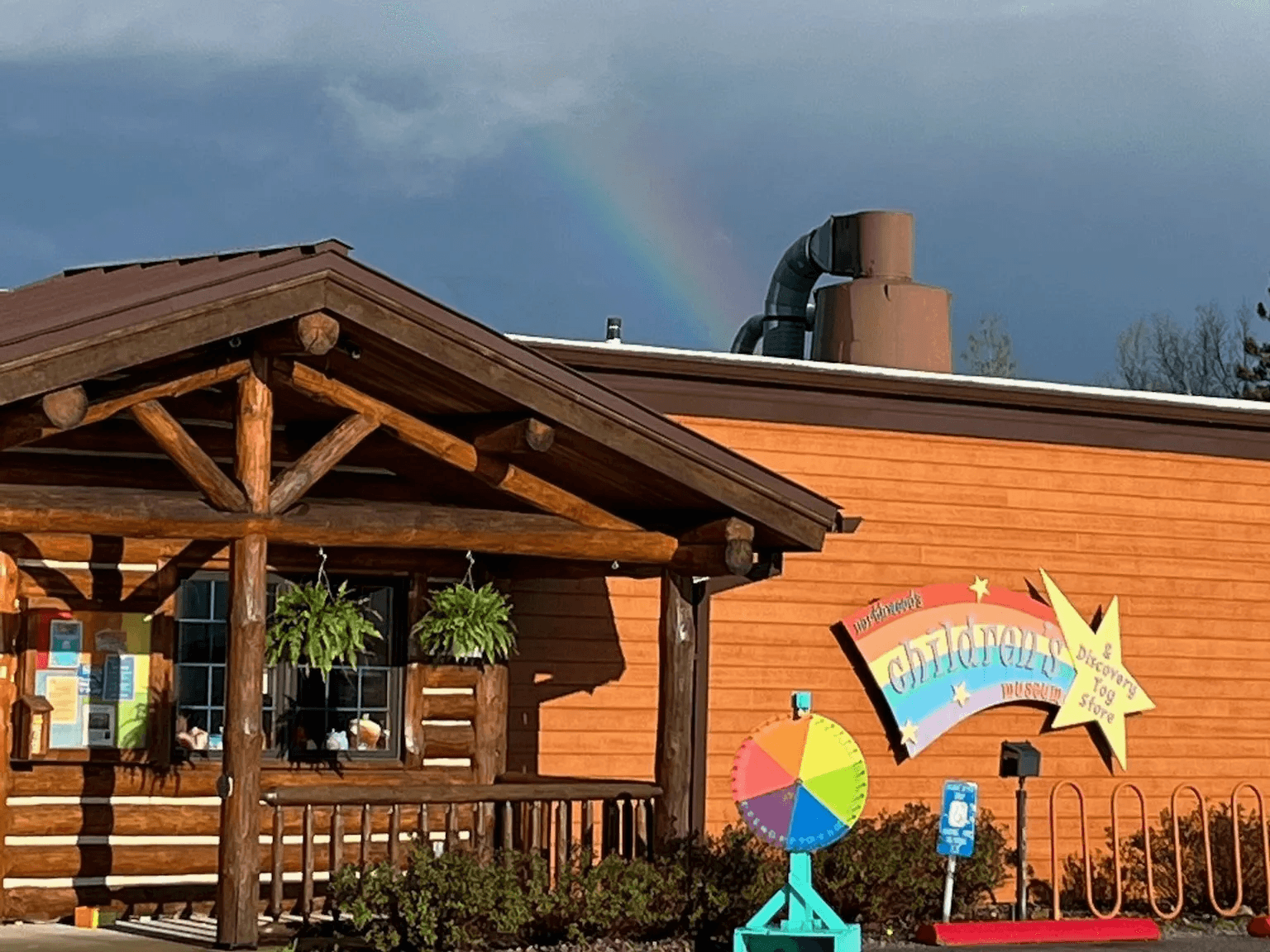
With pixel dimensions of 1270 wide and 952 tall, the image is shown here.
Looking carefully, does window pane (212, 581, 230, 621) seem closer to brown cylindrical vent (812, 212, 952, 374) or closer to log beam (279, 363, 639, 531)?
log beam (279, 363, 639, 531)

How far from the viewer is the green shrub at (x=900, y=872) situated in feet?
46.7

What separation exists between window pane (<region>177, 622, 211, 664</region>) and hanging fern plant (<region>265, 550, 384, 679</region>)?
680 mm

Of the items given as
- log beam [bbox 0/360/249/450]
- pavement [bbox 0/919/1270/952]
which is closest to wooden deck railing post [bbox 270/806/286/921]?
pavement [bbox 0/919/1270/952]

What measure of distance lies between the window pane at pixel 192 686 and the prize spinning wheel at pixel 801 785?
4.64 metres

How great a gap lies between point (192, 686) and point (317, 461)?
3016 mm

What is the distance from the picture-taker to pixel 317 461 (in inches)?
493

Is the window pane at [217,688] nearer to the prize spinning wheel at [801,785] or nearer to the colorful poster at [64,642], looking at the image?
the colorful poster at [64,642]

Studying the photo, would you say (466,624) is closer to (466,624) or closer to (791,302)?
(466,624)

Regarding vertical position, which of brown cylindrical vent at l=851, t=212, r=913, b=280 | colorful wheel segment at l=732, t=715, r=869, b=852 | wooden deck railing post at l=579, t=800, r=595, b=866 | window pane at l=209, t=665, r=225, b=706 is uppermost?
brown cylindrical vent at l=851, t=212, r=913, b=280

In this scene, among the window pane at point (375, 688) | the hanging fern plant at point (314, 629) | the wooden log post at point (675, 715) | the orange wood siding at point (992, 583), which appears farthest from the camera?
the orange wood siding at point (992, 583)

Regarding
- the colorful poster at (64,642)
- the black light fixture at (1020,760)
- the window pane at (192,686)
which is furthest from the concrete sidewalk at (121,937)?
the black light fixture at (1020,760)

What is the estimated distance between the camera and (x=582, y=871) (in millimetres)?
13141

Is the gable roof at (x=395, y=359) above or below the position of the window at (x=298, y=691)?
above

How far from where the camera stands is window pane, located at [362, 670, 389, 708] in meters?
15.3
